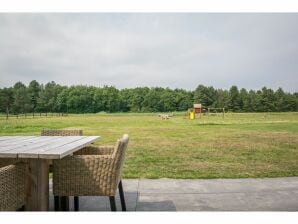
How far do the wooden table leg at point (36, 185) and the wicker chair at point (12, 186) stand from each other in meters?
0.05

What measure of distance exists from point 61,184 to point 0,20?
23.7ft

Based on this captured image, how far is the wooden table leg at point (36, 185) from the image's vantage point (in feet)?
7.34

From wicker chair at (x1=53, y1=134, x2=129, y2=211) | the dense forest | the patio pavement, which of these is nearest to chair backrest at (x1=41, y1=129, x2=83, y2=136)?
the patio pavement

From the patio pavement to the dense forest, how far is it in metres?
32.0

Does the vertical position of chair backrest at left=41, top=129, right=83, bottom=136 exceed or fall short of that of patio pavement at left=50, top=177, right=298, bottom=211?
it exceeds it

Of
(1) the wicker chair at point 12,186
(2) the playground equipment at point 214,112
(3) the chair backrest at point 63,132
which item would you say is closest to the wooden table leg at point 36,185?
(1) the wicker chair at point 12,186

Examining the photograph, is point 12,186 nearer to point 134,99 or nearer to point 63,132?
point 63,132

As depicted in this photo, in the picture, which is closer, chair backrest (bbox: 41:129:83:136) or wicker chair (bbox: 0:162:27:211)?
wicker chair (bbox: 0:162:27:211)

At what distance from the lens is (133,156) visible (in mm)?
6270

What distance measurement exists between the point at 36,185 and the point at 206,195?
1675 mm

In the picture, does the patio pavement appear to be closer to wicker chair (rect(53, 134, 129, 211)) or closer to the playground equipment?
wicker chair (rect(53, 134, 129, 211))

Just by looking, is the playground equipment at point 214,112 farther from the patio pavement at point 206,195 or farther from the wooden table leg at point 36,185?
the wooden table leg at point 36,185

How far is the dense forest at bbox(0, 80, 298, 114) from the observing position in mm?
36594

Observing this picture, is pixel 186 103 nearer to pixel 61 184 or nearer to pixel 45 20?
pixel 45 20
